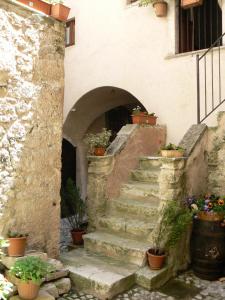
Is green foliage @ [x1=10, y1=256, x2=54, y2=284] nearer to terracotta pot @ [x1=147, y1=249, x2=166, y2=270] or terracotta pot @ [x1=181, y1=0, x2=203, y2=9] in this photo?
terracotta pot @ [x1=147, y1=249, x2=166, y2=270]

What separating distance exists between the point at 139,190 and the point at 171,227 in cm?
115

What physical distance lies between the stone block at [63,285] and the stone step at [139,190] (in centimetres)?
192

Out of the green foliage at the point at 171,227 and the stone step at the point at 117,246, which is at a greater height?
the green foliage at the point at 171,227

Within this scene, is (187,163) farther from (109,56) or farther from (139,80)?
(109,56)

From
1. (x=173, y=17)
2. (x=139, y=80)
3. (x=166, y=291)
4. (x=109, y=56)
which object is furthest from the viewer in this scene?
(x=109, y=56)

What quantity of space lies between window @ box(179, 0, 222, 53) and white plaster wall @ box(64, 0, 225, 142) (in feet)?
1.00

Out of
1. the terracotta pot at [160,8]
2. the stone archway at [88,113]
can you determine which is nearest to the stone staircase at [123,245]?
the stone archway at [88,113]

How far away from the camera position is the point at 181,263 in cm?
479

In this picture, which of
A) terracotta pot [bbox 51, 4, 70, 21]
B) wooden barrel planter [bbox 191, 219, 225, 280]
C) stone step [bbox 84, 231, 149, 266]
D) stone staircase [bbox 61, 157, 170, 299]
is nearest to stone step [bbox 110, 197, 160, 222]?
stone staircase [bbox 61, 157, 170, 299]

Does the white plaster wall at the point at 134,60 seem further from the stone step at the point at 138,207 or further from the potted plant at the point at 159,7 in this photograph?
the stone step at the point at 138,207

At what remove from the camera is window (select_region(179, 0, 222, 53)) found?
6801mm

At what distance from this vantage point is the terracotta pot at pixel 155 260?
171 inches

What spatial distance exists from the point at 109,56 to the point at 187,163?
13.2 ft

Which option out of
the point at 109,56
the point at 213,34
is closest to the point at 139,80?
the point at 109,56
